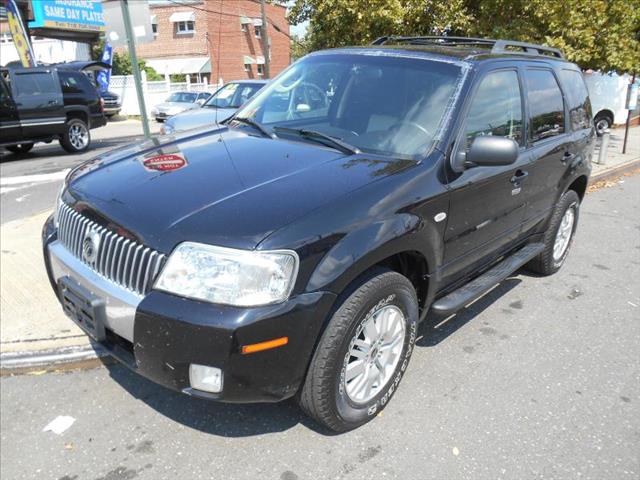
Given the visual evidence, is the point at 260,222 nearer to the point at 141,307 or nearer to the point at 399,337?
the point at 141,307

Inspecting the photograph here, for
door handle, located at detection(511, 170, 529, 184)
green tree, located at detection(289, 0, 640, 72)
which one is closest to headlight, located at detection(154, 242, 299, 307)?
door handle, located at detection(511, 170, 529, 184)

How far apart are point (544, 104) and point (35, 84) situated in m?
11.6

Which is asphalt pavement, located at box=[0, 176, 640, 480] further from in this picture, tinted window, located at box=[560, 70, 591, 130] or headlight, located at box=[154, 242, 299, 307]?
tinted window, located at box=[560, 70, 591, 130]

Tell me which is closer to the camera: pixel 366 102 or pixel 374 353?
pixel 374 353

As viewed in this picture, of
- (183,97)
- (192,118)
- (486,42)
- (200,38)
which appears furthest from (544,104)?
Answer: (200,38)

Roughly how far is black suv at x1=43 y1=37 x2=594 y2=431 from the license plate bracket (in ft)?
0.04

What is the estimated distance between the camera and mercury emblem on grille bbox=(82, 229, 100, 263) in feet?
8.32

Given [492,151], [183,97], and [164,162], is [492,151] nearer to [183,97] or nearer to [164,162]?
[164,162]

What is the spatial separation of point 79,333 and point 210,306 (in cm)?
199

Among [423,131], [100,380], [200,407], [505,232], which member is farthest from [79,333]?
[505,232]

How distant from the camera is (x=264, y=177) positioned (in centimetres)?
263

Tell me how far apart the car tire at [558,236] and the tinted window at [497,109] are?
1.18m

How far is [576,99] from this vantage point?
186 inches

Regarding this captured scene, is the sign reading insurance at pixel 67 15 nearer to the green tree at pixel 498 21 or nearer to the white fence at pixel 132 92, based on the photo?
the white fence at pixel 132 92
